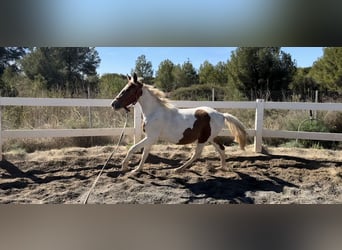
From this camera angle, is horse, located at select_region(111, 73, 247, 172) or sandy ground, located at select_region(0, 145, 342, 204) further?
horse, located at select_region(111, 73, 247, 172)

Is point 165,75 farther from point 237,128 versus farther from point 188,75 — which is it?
point 237,128

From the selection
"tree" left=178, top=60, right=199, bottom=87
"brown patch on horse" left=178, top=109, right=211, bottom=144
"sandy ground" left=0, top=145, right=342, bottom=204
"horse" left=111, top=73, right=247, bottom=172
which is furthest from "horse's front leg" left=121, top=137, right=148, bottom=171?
"tree" left=178, top=60, right=199, bottom=87

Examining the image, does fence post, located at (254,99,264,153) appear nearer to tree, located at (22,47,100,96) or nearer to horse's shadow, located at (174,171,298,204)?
horse's shadow, located at (174,171,298,204)

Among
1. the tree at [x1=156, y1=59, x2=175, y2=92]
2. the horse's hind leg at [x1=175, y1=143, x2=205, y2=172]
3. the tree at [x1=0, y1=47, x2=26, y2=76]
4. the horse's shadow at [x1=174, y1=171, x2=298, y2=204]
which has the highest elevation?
the tree at [x1=0, y1=47, x2=26, y2=76]

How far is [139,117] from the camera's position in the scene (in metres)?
3.43

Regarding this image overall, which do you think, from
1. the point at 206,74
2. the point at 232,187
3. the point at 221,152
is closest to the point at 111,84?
the point at 206,74

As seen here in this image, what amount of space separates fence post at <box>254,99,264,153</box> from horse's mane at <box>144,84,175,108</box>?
842 mm

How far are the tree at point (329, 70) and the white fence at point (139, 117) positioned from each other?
21cm

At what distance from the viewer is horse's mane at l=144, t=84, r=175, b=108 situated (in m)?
3.04

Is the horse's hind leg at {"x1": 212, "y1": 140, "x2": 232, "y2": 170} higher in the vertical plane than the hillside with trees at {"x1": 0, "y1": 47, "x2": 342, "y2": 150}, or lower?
lower

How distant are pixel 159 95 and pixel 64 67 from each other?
2.97 feet
